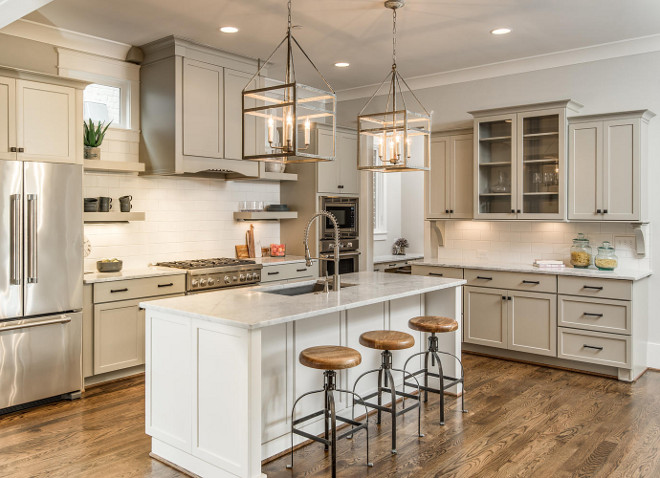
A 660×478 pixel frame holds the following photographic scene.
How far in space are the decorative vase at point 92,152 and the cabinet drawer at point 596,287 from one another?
14.0 ft

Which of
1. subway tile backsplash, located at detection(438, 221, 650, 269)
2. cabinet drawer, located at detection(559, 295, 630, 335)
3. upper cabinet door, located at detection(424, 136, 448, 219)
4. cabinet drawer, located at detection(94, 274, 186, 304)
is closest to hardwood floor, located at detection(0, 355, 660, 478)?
cabinet drawer, located at detection(559, 295, 630, 335)

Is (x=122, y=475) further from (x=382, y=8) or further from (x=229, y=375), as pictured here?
(x=382, y=8)

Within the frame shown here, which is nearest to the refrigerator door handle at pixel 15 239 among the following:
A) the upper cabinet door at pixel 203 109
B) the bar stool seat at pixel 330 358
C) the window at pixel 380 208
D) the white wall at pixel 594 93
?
the upper cabinet door at pixel 203 109

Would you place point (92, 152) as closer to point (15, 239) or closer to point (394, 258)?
point (15, 239)

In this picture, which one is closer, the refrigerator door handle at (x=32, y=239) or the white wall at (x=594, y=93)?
the refrigerator door handle at (x=32, y=239)

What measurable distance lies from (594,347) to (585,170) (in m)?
1.62

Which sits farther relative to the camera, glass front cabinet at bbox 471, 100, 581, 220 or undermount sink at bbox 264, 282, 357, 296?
glass front cabinet at bbox 471, 100, 581, 220

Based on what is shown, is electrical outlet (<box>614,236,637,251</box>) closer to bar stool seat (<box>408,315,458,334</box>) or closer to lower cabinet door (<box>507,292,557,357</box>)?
lower cabinet door (<box>507,292,557,357</box>)

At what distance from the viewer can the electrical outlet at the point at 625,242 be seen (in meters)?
5.22

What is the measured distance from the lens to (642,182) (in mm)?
4941

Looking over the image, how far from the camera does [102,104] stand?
518 cm

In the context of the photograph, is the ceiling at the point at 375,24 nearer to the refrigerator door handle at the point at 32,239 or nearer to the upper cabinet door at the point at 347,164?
the upper cabinet door at the point at 347,164

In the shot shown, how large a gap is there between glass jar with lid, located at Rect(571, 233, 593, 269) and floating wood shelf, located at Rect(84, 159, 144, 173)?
4.18m

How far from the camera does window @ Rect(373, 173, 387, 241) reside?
919cm
